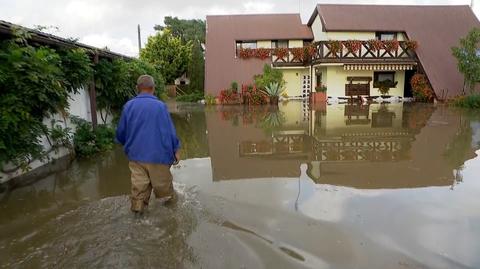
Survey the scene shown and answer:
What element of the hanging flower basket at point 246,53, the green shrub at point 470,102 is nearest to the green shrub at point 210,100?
the hanging flower basket at point 246,53

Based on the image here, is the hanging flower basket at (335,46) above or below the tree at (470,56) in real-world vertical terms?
above

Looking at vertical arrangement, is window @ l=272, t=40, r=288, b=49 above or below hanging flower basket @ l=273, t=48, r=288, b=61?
above

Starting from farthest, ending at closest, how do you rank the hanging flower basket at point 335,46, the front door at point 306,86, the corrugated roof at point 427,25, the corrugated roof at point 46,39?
the front door at point 306,86 < the hanging flower basket at point 335,46 < the corrugated roof at point 427,25 < the corrugated roof at point 46,39

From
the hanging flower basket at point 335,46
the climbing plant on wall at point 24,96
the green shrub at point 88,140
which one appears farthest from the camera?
the hanging flower basket at point 335,46

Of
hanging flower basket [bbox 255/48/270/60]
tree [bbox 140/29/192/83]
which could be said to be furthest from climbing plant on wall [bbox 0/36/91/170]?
tree [bbox 140/29/192/83]

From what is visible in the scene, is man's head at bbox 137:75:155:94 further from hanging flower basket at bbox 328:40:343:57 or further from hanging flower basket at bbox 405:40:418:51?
hanging flower basket at bbox 405:40:418:51

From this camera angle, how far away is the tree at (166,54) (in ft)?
98.9

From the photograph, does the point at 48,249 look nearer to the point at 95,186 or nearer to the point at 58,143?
the point at 95,186

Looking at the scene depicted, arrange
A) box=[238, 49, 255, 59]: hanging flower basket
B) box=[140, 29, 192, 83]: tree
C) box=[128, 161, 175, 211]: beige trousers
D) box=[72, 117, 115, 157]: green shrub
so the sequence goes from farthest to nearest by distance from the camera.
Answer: box=[140, 29, 192, 83]: tree, box=[238, 49, 255, 59]: hanging flower basket, box=[72, 117, 115, 157]: green shrub, box=[128, 161, 175, 211]: beige trousers

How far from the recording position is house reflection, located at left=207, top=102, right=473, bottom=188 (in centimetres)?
612

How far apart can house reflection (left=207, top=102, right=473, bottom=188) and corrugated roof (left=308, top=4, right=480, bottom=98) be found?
371 inches

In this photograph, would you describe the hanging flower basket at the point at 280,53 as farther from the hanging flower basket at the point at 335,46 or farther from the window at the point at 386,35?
the window at the point at 386,35

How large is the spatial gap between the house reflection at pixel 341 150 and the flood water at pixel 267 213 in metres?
0.05

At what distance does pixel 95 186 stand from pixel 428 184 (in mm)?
4927
